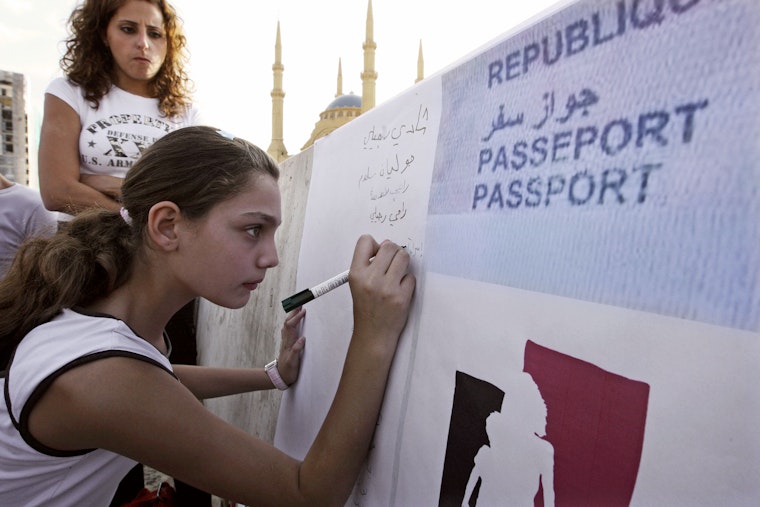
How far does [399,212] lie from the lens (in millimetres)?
805

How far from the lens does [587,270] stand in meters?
0.47

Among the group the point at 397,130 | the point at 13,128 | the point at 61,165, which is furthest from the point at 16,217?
the point at 13,128

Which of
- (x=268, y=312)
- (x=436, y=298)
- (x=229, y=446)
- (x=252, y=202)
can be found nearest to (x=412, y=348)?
(x=436, y=298)

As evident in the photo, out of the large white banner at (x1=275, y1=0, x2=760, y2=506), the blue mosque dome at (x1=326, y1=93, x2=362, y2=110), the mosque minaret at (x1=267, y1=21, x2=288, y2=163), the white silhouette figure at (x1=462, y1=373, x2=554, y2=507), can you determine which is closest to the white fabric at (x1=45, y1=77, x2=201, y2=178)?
the large white banner at (x1=275, y1=0, x2=760, y2=506)

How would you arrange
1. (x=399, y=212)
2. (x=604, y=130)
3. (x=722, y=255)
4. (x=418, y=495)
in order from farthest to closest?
(x=399, y=212) < (x=418, y=495) < (x=604, y=130) < (x=722, y=255)

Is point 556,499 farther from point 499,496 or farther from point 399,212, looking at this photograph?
point 399,212

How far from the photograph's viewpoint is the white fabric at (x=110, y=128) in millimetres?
1449

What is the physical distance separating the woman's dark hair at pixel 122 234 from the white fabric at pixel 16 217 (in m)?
0.77

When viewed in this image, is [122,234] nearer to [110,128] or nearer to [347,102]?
[110,128]

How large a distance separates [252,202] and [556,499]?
70 cm

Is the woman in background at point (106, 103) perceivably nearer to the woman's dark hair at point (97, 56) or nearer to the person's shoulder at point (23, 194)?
the woman's dark hair at point (97, 56)

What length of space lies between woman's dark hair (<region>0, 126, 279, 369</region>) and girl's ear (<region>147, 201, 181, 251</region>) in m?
0.02

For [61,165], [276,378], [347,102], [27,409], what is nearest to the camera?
[27,409]

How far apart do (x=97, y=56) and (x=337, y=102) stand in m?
22.3
